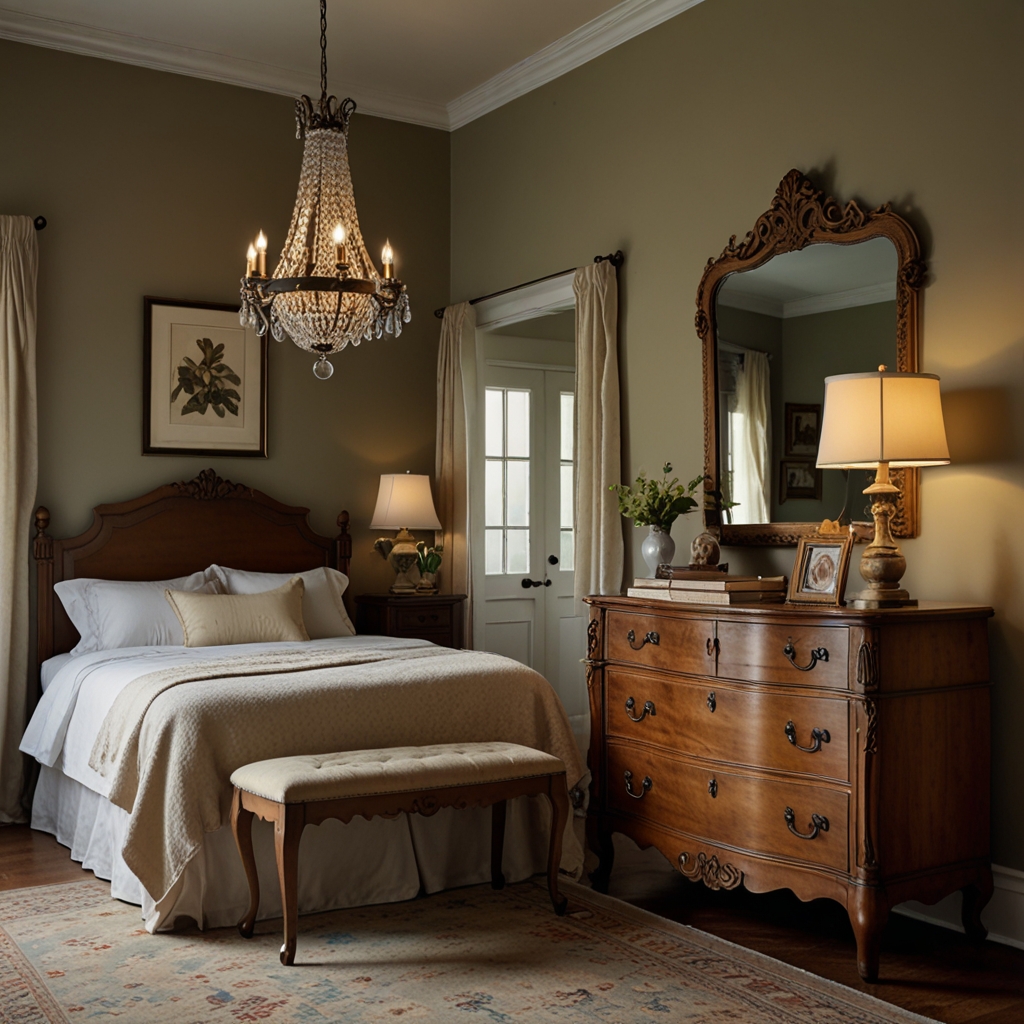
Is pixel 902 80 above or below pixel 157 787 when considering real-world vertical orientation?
above

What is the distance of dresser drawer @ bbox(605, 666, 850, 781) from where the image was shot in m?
3.19

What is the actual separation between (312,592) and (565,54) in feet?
9.09

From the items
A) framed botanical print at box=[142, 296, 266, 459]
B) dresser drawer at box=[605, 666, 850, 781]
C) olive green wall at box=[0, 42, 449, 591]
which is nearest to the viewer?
dresser drawer at box=[605, 666, 850, 781]

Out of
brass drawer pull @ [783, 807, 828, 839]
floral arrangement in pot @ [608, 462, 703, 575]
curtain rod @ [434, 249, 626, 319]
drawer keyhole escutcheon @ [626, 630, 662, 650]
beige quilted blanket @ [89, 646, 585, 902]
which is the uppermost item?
curtain rod @ [434, 249, 626, 319]

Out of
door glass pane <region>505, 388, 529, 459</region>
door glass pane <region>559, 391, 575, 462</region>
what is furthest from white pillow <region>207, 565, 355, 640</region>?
door glass pane <region>559, 391, 575, 462</region>

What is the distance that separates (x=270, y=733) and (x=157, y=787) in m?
0.37

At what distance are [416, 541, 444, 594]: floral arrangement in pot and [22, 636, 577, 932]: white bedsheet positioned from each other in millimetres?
1281

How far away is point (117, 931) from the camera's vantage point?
3.40m

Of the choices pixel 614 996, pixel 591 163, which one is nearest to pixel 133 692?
pixel 614 996

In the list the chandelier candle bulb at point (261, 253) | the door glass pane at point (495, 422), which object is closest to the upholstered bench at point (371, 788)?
the chandelier candle bulb at point (261, 253)

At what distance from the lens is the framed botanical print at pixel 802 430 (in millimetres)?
3936

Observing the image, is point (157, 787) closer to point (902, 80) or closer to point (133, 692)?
point (133, 692)

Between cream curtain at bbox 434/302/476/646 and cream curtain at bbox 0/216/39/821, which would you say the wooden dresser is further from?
cream curtain at bbox 0/216/39/821

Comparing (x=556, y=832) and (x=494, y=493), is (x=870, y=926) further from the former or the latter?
(x=494, y=493)
